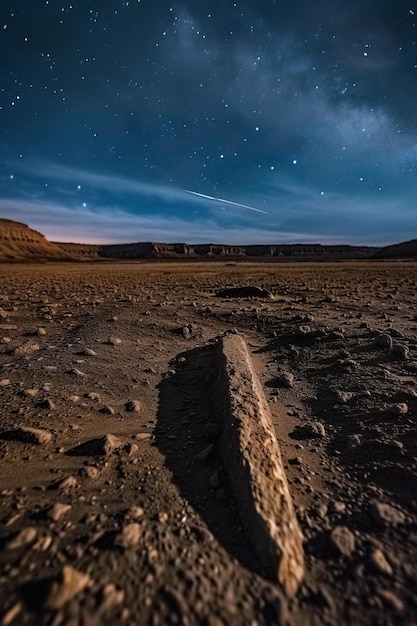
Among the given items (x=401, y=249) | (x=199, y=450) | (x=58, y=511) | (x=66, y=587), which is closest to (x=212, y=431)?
(x=199, y=450)

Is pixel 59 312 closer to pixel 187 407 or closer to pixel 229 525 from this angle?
pixel 187 407

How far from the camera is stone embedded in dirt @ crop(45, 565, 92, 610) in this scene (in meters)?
1.14

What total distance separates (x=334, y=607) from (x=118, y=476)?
4.00 ft

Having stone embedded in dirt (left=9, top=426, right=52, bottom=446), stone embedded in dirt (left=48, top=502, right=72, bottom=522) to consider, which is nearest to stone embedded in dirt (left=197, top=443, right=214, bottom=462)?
stone embedded in dirt (left=48, top=502, right=72, bottom=522)

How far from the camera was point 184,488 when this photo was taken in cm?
184

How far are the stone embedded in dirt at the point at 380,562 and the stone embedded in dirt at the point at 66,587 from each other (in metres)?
1.18

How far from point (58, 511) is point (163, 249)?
473ft

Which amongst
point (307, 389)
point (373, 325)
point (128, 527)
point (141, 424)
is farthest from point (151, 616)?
point (373, 325)

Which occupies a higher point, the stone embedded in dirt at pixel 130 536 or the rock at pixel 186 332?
the stone embedded in dirt at pixel 130 536

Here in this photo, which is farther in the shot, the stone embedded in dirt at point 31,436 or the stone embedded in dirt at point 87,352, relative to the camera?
the stone embedded in dirt at point 87,352

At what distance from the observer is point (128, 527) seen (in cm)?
148

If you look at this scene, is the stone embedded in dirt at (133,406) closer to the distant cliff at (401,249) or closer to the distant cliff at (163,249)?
the distant cliff at (401,249)

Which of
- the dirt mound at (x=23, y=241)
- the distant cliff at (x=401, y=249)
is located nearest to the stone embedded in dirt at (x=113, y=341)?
the distant cliff at (x=401, y=249)

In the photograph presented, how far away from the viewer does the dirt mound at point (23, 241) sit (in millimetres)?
102500
